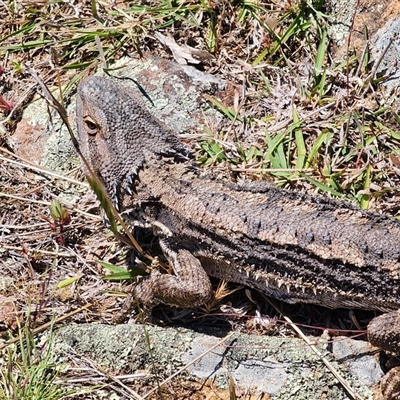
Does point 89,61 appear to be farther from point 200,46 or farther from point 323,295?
point 323,295

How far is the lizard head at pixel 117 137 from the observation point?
5.37m

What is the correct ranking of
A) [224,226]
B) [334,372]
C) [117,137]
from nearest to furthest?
1. [334,372]
2. [224,226]
3. [117,137]

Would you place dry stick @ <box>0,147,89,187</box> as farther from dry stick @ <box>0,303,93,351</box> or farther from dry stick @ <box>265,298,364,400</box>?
dry stick @ <box>265,298,364,400</box>

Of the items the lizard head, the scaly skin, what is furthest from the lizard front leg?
the lizard head

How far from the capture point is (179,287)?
16.5 feet

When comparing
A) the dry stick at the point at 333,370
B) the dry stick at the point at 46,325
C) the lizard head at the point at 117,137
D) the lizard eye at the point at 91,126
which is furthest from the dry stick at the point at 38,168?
the dry stick at the point at 333,370

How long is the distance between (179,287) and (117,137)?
4.03ft

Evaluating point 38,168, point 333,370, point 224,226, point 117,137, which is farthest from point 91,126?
point 333,370

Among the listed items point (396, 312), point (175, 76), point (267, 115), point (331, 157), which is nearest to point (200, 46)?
point (175, 76)

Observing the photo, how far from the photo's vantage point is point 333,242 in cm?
466

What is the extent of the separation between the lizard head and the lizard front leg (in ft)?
2.25

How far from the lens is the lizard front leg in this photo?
16.4ft

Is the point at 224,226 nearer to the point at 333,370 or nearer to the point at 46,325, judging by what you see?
the point at 333,370

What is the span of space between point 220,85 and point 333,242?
83.0 inches
